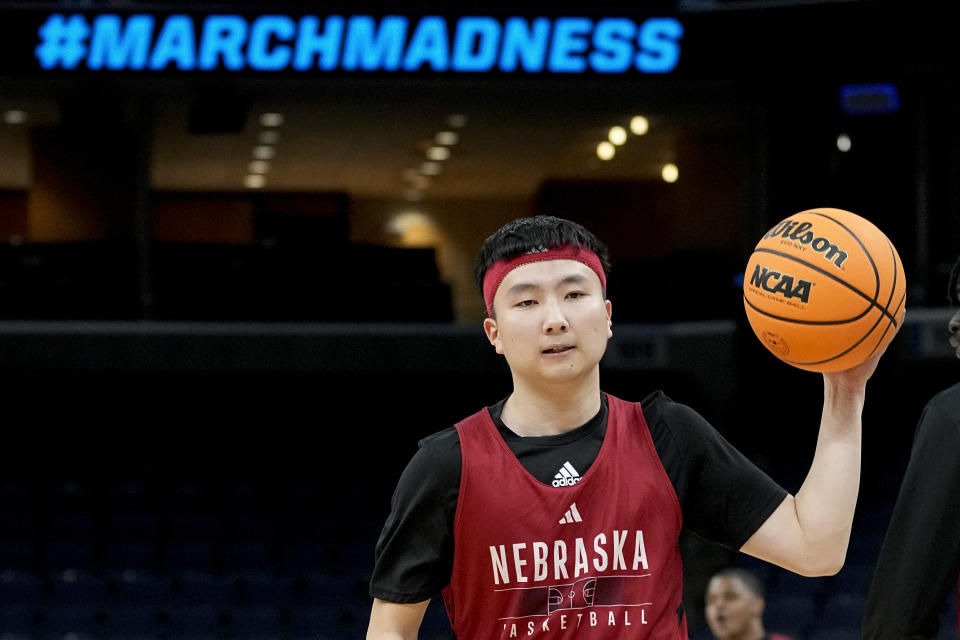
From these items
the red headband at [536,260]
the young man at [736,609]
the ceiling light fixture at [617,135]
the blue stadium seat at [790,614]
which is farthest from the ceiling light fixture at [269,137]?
the red headband at [536,260]

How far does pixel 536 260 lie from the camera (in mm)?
2639

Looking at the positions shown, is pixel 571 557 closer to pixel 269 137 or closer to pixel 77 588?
pixel 77 588

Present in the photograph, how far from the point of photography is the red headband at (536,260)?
8.68 feet

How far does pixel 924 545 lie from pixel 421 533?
1.09 metres

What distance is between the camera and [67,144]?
46.7ft

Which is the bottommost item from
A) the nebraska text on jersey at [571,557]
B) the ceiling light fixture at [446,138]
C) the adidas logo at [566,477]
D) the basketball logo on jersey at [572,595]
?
the basketball logo on jersey at [572,595]

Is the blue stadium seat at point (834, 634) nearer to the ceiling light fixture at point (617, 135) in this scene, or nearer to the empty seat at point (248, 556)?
the empty seat at point (248, 556)

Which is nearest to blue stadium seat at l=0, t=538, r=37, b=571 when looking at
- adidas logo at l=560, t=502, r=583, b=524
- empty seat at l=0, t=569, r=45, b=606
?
empty seat at l=0, t=569, r=45, b=606

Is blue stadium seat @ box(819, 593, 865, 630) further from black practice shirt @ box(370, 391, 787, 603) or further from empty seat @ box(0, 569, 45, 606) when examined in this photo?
black practice shirt @ box(370, 391, 787, 603)

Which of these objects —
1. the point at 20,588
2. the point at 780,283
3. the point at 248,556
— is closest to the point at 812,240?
the point at 780,283

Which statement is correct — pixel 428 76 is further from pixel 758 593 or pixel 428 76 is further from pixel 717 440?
pixel 717 440

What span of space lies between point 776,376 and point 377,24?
5.06 metres

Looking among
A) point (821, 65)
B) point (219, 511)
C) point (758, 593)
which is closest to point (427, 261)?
point (219, 511)

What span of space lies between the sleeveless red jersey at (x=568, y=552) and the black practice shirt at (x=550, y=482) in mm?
28
